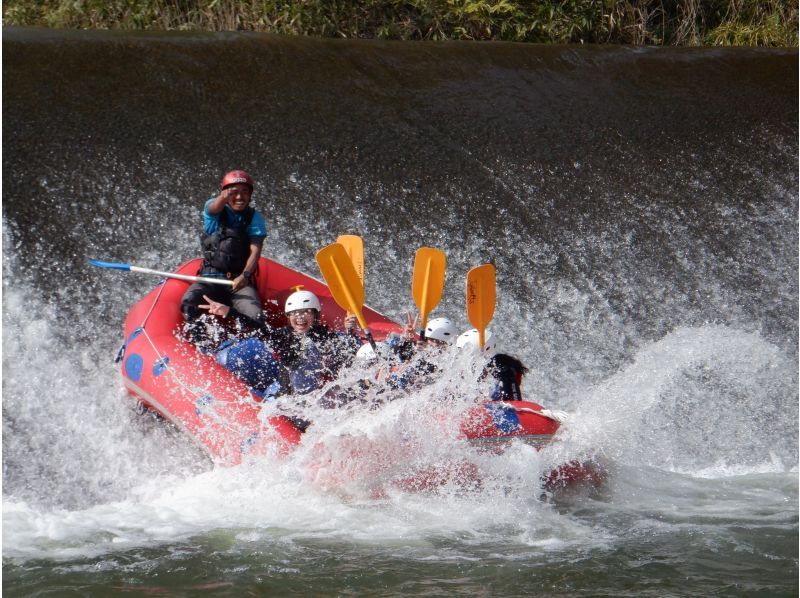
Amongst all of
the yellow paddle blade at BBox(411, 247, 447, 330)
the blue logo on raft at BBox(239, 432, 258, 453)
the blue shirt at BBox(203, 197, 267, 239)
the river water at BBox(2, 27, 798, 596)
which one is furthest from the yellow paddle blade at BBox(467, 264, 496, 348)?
the blue shirt at BBox(203, 197, 267, 239)

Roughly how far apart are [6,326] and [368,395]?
2.98m

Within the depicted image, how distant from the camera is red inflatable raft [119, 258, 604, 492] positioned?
5.09 metres

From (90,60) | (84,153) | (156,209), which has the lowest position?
(156,209)

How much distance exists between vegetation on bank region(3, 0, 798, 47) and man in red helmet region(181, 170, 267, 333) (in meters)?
4.71

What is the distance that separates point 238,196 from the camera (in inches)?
242

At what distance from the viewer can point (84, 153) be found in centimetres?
817

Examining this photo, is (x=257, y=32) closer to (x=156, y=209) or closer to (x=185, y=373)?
(x=156, y=209)

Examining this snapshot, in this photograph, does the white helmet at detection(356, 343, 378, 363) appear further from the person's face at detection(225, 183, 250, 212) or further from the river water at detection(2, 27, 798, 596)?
the person's face at detection(225, 183, 250, 212)

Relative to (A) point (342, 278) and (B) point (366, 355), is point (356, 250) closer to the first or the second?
(A) point (342, 278)

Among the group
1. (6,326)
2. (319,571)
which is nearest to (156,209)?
(6,326)

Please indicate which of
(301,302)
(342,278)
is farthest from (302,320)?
(342,278)

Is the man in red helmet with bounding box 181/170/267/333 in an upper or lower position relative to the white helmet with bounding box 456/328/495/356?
upper

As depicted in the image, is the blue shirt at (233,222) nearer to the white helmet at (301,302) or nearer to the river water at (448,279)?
the white helmet at (301,302)

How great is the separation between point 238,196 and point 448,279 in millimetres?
2021
